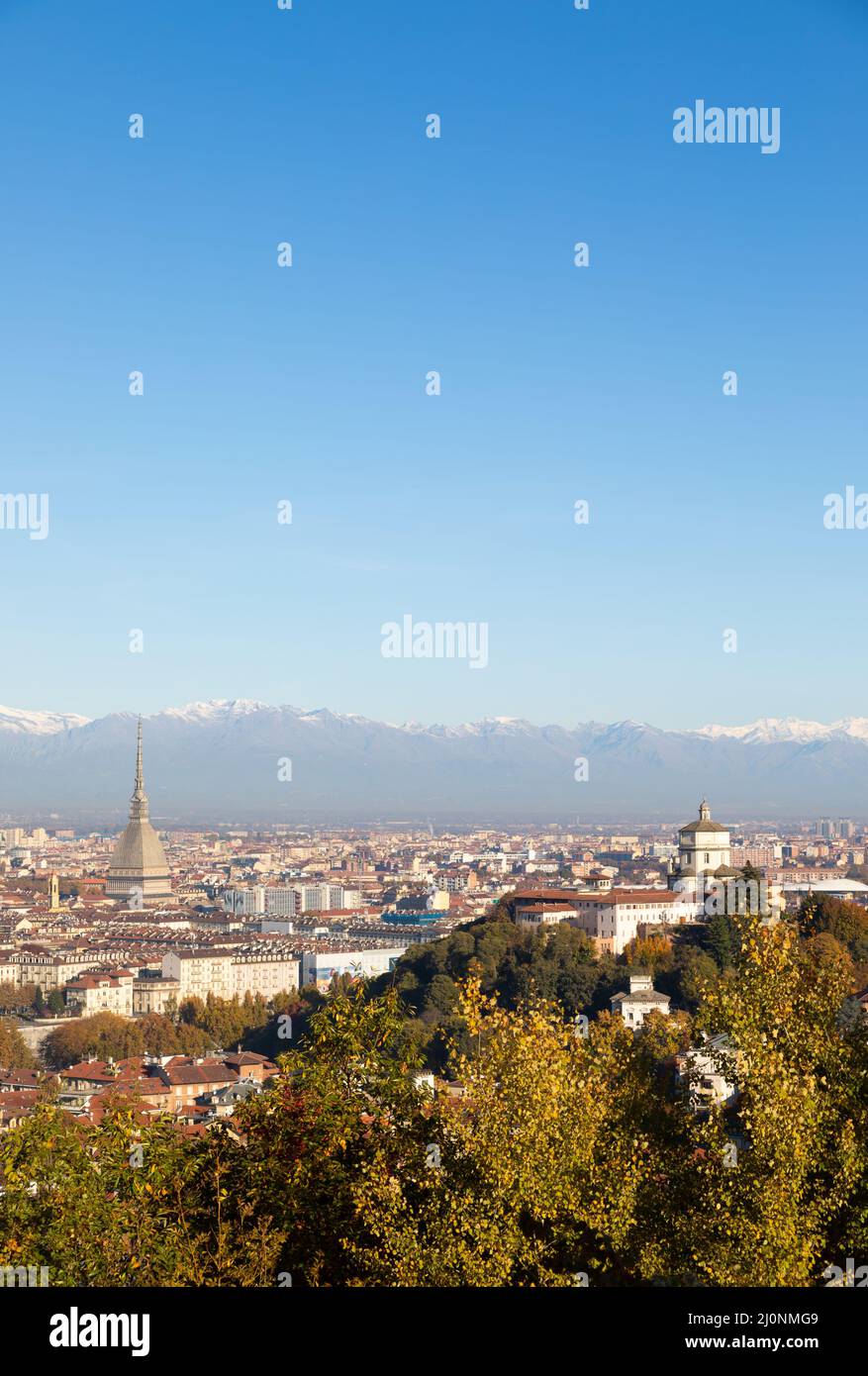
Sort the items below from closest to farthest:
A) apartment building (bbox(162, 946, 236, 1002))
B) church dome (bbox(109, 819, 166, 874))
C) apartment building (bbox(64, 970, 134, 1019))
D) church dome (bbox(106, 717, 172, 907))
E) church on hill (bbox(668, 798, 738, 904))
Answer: church on hill (bbox(668, 798, 738, 904)), apartment building (bbox(64, 970, 134, 1019)), apartment building (bbox(162, 946, 236, 1002)), church dome (bbox(106, 717, 172, 907)), church dome (bbox(109, 819, 166, 874))

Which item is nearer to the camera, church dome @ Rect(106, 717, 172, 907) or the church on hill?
the church on hill

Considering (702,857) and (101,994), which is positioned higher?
(702,857)

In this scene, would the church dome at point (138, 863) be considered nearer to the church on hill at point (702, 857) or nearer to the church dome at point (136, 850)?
the church dome at point (136, 850)

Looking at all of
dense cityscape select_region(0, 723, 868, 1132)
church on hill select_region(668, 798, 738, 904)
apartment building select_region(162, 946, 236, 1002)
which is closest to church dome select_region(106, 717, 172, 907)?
dense cityscape select_region(0, 723, 868, 1132)

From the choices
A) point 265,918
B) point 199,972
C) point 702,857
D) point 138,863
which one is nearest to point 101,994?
point 199,972

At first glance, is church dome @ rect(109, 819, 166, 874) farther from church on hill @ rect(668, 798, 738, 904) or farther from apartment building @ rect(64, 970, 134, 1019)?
church on hill @ rect(668, 798, 738, 904)

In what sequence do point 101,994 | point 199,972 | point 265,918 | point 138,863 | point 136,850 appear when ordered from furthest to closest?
point 136,850 < point 138,863 < point 265,918 < point 199,972 < point 101,994

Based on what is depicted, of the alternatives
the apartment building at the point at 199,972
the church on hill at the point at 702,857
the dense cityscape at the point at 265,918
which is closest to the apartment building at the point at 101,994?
the dense cityscape at the point at 265,918

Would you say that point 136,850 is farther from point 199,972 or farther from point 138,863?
point 199,972

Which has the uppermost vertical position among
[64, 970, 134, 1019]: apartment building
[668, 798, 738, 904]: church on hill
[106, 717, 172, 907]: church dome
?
[668, 798, 738, 904]: church on hill

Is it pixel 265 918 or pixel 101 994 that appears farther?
pixel 265 918
